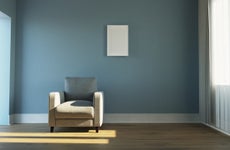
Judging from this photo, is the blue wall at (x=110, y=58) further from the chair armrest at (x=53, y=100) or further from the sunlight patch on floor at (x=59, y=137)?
the sunlight patch on floor at (x=59, y=137)

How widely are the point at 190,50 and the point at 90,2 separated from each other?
6.92 feet

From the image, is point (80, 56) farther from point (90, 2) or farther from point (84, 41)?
point (90, 2)

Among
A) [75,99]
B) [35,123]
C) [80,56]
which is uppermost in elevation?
[80,56]

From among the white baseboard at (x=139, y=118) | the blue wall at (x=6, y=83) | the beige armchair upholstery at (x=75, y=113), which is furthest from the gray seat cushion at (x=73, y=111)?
the blue wall at (x=6, y=83)

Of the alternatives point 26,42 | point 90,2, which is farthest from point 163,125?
point 26,42

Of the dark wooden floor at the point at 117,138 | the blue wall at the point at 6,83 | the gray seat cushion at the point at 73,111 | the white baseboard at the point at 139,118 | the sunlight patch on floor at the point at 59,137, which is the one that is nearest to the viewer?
the dark wooden floor at the point at 117,138

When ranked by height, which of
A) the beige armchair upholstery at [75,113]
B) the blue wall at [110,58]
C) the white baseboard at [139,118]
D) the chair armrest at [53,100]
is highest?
the blue wall at [110,58]

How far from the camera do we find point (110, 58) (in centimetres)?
491

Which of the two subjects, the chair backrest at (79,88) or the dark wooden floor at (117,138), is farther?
the chair backrest at (79,88)

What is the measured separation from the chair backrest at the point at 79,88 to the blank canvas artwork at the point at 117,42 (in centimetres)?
74

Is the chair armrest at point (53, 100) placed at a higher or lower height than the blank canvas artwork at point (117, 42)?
lower

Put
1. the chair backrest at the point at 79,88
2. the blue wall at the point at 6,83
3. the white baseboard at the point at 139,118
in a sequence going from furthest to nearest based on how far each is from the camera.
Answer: the white baseboard at the point at 139,118 → the blue wall at the point at 6,83 → the chair backrest at the point at 79,88

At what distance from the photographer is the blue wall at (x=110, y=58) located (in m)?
4.88

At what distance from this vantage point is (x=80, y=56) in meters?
4.90
